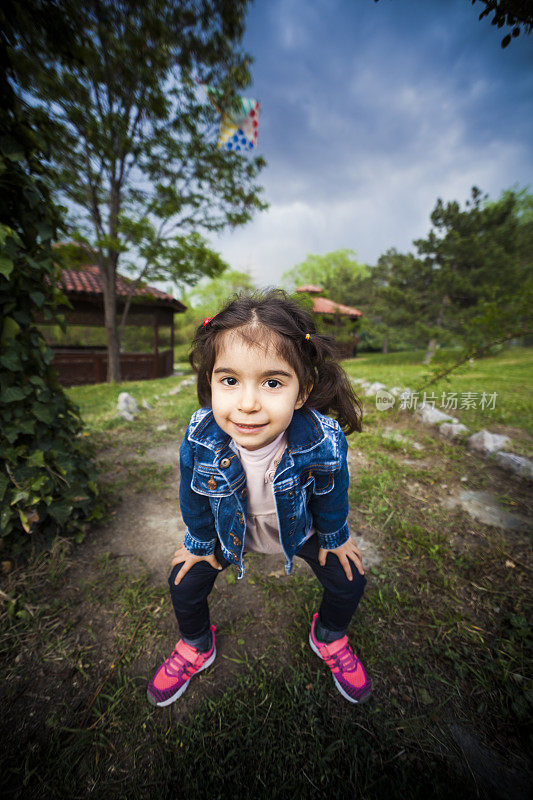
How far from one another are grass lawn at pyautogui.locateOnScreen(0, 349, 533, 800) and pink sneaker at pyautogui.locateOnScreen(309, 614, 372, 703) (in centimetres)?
5

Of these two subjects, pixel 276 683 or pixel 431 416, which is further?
pixel 431 416

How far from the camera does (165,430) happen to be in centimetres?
442

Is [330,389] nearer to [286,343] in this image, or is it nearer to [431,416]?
[286,343]

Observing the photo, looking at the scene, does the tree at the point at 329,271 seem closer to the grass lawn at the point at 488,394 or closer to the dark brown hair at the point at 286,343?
the grass lawn at the point at 488,394

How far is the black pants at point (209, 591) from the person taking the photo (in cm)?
127

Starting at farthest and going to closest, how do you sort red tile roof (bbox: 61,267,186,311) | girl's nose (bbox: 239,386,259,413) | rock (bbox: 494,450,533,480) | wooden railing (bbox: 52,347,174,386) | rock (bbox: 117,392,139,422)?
wooden railing (bbox: 52,347,174,386) → red tile roof (bbox: 61,267,186,311) → rock (bbox: 117,392,139,422) → rock (bbox: 494,450,533,480) → girl's nose (bbox: 239,386,259,413)

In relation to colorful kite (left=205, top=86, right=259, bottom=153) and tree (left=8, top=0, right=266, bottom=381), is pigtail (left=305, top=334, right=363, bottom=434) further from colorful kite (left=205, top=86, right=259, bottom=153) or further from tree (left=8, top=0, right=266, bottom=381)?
colorful kite (left=205, top=86, right=259, bottom=153)

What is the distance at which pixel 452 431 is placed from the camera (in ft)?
12.8

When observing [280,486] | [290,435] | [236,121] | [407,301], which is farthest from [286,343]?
[407,301]

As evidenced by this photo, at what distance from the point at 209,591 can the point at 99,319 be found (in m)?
12.1

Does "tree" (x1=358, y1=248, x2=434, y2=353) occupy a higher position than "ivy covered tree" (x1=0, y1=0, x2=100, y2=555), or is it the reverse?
"tree" (x1=358, y1=248, x2=434, y2=353)

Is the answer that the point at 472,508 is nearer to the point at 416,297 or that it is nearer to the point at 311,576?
the point at 311,576

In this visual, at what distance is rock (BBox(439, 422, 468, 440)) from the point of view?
383 centimetres

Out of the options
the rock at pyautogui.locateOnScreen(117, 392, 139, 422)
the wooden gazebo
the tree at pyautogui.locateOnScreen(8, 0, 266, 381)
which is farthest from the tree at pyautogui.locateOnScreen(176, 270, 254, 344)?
the rock at pyautogui.locateOnScreen(117, 392, 139, 422)
